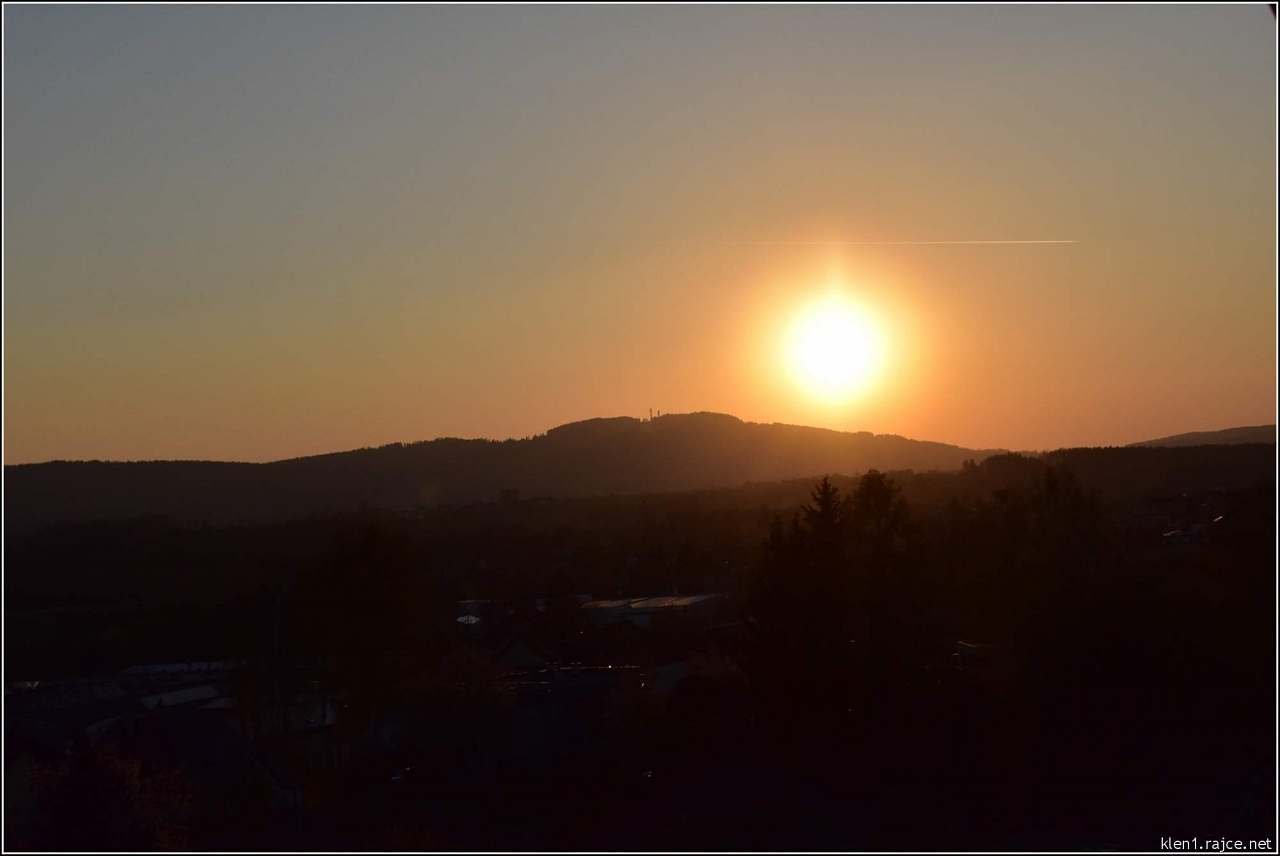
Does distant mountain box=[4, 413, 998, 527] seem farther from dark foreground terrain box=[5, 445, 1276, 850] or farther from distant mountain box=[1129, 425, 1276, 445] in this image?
distant mountain box=[1129, 425, 1276, 445]

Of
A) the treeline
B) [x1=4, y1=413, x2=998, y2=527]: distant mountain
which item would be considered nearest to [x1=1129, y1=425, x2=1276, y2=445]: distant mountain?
the treeline

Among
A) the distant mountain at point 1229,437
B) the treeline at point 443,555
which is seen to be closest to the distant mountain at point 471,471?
the treeline at point 443,555

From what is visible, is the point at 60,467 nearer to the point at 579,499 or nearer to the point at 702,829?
the point at 702,829

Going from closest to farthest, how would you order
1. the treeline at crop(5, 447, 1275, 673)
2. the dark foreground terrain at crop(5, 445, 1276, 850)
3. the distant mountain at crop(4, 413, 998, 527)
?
the dark foreground terrain at crop(5, 445, 1276, 850) → the treeline at crop(5, 447, 1275, 673) → the distant mountain at crop(4, 413, 998, 527)

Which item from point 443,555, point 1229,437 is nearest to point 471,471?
point 443,555

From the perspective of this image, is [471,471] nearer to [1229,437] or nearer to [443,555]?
[443,555]

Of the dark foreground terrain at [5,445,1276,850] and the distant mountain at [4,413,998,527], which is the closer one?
the dark foreground terrain at [5,445,1276,850]

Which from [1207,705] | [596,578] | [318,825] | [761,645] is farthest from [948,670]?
[596,578]
